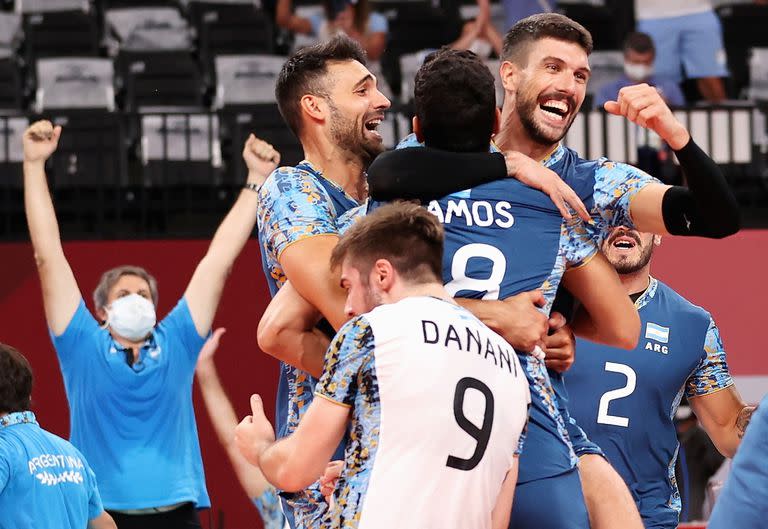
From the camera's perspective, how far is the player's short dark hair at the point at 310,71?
13.8ft

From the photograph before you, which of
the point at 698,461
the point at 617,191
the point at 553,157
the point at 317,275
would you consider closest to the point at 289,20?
the point at 698,461

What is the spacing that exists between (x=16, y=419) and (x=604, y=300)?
2.57 meters

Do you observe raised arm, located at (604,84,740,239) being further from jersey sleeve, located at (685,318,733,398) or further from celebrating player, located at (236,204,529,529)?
jersey sleeve, located at (685,318,733,398)

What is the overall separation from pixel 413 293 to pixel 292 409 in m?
0.93

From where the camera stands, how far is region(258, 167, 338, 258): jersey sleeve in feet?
12.3

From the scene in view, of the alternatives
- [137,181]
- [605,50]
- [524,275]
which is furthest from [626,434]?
[605,50]

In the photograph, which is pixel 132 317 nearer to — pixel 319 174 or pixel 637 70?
pixel 319 174

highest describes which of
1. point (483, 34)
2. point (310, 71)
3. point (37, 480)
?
point (483, 34)

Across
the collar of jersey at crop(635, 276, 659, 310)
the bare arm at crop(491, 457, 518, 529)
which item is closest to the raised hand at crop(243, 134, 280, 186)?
A: the collar of jersey at crop(635, 276, 659, 310)

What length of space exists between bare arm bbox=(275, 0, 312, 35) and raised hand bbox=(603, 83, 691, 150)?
8.60 meters

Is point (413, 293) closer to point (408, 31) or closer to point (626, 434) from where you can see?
point (626, 434)

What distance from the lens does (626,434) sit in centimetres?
520

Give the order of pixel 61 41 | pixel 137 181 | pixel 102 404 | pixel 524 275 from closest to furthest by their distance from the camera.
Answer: pixel 524 275, pixel 102 404, pixel 137 181, pixel 61 41

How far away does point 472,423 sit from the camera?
3.11m
